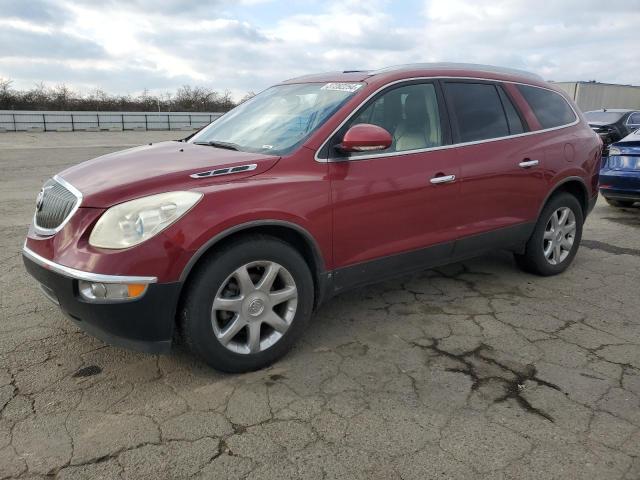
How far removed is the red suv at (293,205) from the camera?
8.79ft

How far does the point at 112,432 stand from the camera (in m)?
2.52

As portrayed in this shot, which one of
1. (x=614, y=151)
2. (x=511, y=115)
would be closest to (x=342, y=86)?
(x=511, y=115)

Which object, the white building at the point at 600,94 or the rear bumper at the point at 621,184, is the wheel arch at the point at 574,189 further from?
the white building at the point at 600,94

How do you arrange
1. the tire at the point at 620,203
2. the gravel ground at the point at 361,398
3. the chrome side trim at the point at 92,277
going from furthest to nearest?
1. the tire at the point at 620,203
2. the chrome side trim at the point at 92,277
3. the gravel ground at the point at 361,398

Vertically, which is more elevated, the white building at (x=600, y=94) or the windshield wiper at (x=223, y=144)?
the white building at (x=600, y=94)

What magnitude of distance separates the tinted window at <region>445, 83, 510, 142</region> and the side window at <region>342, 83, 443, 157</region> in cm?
21

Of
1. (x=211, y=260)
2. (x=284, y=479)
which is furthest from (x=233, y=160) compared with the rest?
(x=284, y=479)

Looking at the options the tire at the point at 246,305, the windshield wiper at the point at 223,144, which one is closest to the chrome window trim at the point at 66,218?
the tire at the point at 246,305

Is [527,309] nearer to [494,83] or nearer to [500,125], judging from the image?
[500,125]

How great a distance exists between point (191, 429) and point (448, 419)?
4.24 feet

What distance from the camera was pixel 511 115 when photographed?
4.38 m

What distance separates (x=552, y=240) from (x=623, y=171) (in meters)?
3.53

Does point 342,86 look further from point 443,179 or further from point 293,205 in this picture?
point 293,205

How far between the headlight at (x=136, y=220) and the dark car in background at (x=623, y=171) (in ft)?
22.5
